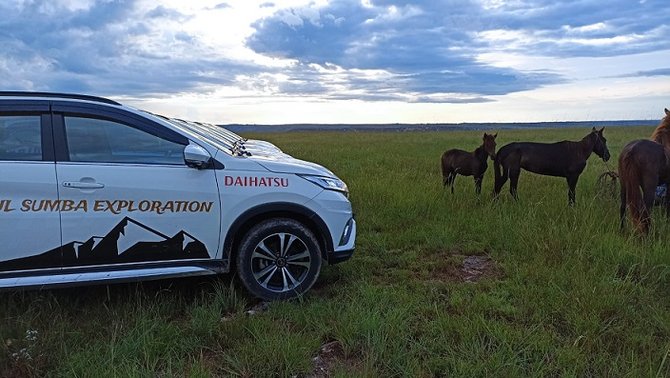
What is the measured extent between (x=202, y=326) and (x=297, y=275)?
1.05 meters

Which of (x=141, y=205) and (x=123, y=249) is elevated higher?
(x=141, y=205)

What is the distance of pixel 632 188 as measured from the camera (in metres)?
6.32

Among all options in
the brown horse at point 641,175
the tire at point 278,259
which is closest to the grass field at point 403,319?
the tire at point 278,259

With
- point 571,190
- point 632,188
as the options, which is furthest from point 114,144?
point 571,190

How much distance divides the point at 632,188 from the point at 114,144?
232 inches

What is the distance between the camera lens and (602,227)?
657 cm

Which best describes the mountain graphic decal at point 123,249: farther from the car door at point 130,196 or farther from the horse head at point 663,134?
the horse head at point 663,134

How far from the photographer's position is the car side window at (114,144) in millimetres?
4137

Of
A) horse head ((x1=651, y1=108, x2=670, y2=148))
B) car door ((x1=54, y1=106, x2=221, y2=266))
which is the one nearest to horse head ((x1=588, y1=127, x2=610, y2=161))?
horse head ((x1=651, y1=108, x2=670, y2=148))

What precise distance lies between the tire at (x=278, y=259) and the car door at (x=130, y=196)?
0.32 m

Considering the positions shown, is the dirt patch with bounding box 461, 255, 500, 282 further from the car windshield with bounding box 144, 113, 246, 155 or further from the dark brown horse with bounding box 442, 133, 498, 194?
the dark brown horse with bounding box 442, 133, 498, 194

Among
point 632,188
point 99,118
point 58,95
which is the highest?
point 58,95

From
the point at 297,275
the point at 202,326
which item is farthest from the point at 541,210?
the point at 202,326

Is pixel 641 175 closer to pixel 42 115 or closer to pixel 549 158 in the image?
pixel 549 158
